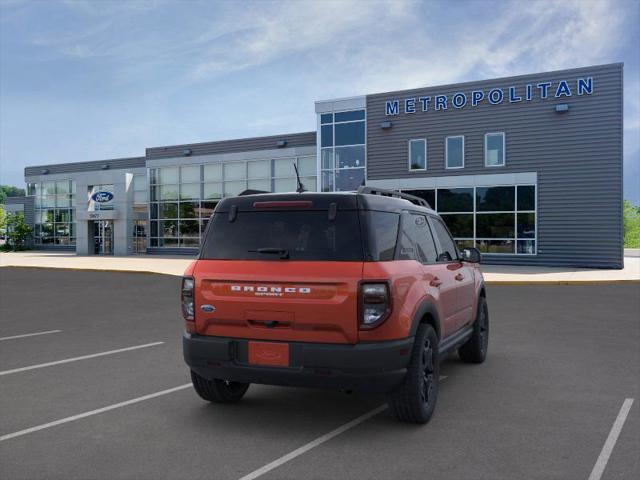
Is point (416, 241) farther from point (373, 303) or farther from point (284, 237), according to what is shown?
point (284, 237)

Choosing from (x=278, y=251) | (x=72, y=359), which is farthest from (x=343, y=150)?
(x=278, y=251)

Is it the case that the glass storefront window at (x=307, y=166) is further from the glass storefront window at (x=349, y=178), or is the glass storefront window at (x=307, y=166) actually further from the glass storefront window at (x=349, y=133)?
the glass storefront window at (x=349, y=133)

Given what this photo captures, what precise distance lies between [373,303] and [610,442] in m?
2.01

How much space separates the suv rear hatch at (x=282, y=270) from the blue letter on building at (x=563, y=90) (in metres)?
22.4

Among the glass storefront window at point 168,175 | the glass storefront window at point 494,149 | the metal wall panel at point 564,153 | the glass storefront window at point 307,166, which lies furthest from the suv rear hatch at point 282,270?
the glass storefront window at point 168,175

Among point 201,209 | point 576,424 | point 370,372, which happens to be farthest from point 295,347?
point 201,209

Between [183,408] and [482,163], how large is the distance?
2263 centimetres

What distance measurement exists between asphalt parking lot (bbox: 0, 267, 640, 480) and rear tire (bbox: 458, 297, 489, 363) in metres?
0.17

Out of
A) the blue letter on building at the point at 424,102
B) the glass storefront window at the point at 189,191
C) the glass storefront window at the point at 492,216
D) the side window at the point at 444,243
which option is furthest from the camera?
the glass storefront window at the point at 189,191

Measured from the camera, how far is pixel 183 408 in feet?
17.2

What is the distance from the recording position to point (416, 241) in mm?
5352

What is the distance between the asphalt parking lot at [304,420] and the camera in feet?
12.8

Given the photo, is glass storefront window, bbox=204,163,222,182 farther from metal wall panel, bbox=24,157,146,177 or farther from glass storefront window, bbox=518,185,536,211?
glass storefront window, bbox=518,185,536,211

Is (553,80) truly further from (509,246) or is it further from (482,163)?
(509,246)
